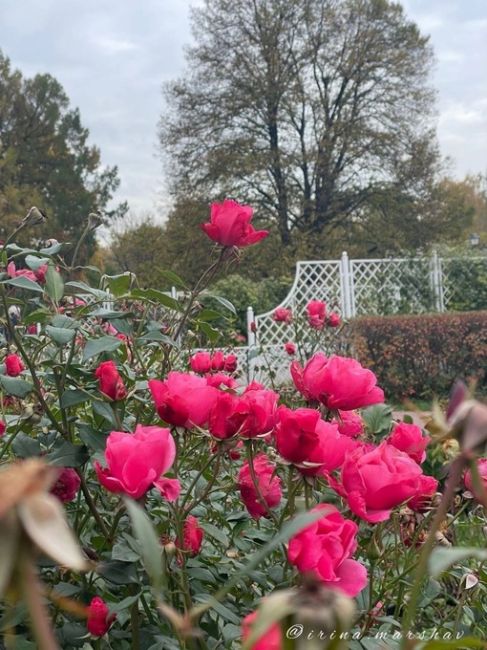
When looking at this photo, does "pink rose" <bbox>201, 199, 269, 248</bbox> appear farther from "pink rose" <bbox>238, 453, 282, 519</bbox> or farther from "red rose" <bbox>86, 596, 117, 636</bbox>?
"red rose" <bbox>86, 596, 117, 636</bbox>

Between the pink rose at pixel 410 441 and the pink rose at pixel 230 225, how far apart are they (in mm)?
336

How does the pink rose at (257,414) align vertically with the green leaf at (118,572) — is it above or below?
above

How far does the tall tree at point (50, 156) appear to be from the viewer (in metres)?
18.0

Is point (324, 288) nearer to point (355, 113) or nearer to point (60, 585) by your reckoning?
point (355, 113)

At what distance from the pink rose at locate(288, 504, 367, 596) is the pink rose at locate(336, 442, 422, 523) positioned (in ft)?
0.27

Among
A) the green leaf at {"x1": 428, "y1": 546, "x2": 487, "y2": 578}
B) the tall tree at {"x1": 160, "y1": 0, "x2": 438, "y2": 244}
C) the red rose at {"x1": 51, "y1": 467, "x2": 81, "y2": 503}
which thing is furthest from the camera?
the tall tree at {"x1": 160, "y1": 0, "x2": 438, "y2": 244}

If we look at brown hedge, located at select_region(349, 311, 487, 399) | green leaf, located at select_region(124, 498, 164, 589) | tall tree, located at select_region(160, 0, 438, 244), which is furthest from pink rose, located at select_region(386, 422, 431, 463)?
tall tree, located at select_region(160, 0, 438, 244)

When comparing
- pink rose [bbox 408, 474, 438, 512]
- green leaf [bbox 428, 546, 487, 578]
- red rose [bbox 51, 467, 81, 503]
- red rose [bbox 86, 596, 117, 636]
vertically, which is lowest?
red rose [bbox 86, 596, 117, 636]

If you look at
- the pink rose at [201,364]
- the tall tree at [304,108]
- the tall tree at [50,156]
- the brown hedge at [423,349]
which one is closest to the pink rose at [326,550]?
the pink rose at [201,364]

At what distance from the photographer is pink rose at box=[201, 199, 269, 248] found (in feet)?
3.05

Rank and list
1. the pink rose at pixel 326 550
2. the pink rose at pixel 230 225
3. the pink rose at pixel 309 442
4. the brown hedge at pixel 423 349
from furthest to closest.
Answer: the brown hedge at pixel 423 349 < the pink rose at pixel 230 225 < the pink rose at pixel 309 442 < the pink rose at pixel 326 550

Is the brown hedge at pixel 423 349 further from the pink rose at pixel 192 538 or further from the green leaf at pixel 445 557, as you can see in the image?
the green leaf at pixel 445 557

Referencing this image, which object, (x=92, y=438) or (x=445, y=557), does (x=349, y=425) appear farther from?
(x=445, y=557)

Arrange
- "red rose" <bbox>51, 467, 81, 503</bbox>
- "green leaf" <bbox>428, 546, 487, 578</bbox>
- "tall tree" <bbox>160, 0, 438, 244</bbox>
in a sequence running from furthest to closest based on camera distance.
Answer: "tall tree" <bbox>160, 0, 438, 244</bbox> → "red rose" <bbox>51, 467, 81, 503</bbox> → "green leaf" <bbox>428, 546, 487, 578</bbox>
